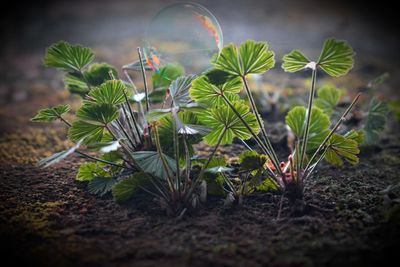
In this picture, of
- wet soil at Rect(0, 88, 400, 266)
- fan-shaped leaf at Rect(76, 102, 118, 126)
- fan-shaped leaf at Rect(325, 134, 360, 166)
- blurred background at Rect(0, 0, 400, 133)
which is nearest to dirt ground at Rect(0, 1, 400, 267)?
wet soil at Rect(0, 88, 400, 266)

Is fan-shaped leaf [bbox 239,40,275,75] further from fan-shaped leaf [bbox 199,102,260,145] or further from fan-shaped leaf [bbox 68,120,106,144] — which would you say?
fan-shaped leaf [bbox 68,120,106,144]

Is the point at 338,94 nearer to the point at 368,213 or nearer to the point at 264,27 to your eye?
the point at 368,213

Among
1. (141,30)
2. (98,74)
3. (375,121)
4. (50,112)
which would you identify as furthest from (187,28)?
(141,30)

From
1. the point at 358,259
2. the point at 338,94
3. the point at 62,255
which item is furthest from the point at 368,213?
the point at 62,255

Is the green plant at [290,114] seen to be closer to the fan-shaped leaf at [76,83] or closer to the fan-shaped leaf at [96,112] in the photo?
the fan-shaped leaf at [96,112]

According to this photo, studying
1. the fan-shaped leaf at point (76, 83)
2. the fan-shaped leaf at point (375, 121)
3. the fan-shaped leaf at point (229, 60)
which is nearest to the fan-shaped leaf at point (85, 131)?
the fan-shaped leaf at point (76, 83)

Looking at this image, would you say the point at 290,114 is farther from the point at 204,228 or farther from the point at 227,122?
the point at 204,228

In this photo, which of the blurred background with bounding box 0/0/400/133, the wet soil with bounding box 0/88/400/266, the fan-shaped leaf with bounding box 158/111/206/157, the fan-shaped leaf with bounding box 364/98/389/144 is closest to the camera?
the wet soil with bounding box 0/88/400/266

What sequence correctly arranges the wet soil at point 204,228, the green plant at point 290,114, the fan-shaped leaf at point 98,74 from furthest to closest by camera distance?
the fan-shaped leaf at point 98,74
the green plant at point 290,114
the wet soil at point 204,228
